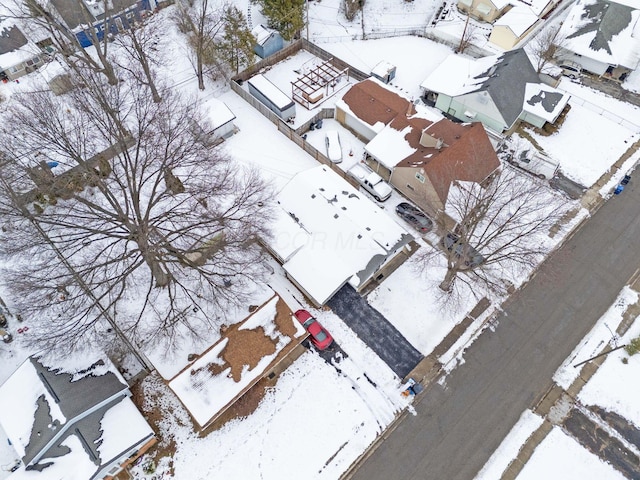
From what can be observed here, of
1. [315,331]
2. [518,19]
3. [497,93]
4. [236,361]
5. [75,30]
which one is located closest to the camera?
[236,361]

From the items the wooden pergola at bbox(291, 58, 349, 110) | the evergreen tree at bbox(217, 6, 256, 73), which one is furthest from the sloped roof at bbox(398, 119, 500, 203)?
the evergreen tree at bbox(217, 6, 256, 73)

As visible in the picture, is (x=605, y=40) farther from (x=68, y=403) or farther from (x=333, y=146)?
(x=68, y=403)

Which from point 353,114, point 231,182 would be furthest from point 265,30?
point 231,182

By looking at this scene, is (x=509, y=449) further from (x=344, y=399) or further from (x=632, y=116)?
(x=632, y=116)

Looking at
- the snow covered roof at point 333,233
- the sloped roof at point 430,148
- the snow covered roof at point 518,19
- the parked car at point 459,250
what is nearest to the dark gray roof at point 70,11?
the sloped roof at point 430,148

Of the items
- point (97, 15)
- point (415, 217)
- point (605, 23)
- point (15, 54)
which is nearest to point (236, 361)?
point (415, 217)

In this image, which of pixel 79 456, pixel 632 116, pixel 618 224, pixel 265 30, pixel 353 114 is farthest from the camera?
pixel 265 30
